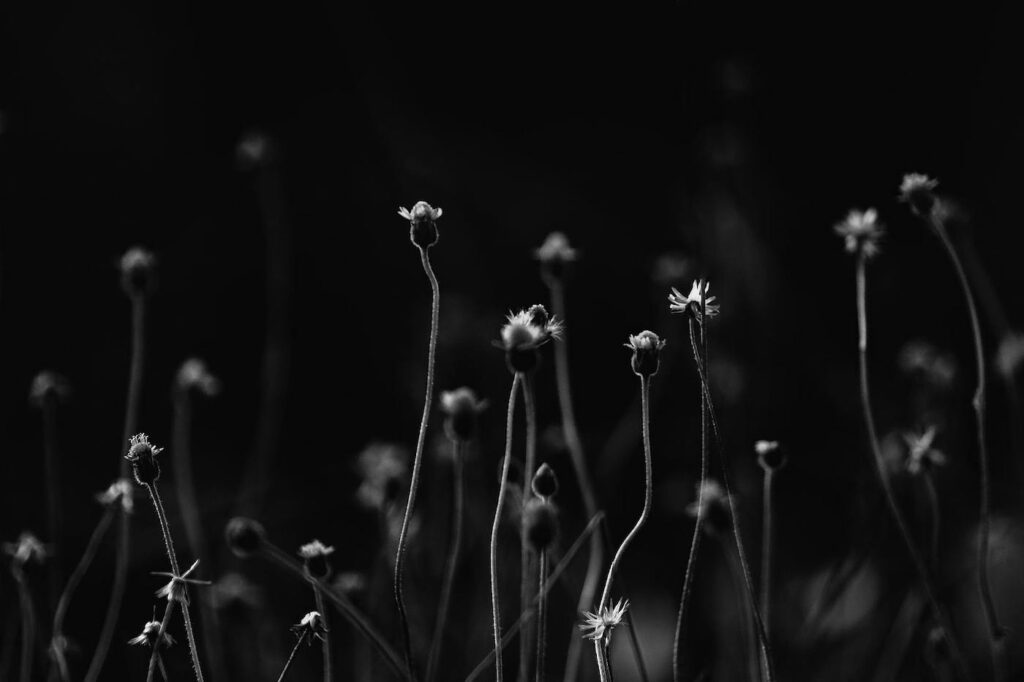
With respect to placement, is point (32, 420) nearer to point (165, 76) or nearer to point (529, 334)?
point (165, 76)

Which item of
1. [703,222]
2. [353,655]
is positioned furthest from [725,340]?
[353,655]

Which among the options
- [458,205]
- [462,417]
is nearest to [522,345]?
[462,417]

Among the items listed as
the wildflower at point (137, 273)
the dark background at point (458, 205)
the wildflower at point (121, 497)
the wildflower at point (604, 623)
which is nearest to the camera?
the wildflower at point (604, 623)

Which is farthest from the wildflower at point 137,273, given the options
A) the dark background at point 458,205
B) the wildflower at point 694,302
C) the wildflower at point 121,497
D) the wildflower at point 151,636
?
the dark background at point 458,205

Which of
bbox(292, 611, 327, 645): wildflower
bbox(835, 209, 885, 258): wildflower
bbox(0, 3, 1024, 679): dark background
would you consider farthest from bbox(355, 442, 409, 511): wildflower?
bbox(0, 3, 1024, 679): dark background

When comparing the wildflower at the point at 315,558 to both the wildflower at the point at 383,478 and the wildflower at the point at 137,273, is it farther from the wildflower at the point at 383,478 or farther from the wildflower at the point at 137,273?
the wildflower at the point at 137,273

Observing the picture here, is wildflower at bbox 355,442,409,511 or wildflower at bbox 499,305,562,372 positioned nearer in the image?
wildflower at bbox 499,305,562,372

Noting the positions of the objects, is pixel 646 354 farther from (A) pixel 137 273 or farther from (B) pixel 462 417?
(A) pixel 137 273

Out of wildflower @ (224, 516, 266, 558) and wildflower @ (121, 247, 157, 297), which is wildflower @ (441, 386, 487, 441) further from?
wildflower @ (121, 247, 157, 297)
